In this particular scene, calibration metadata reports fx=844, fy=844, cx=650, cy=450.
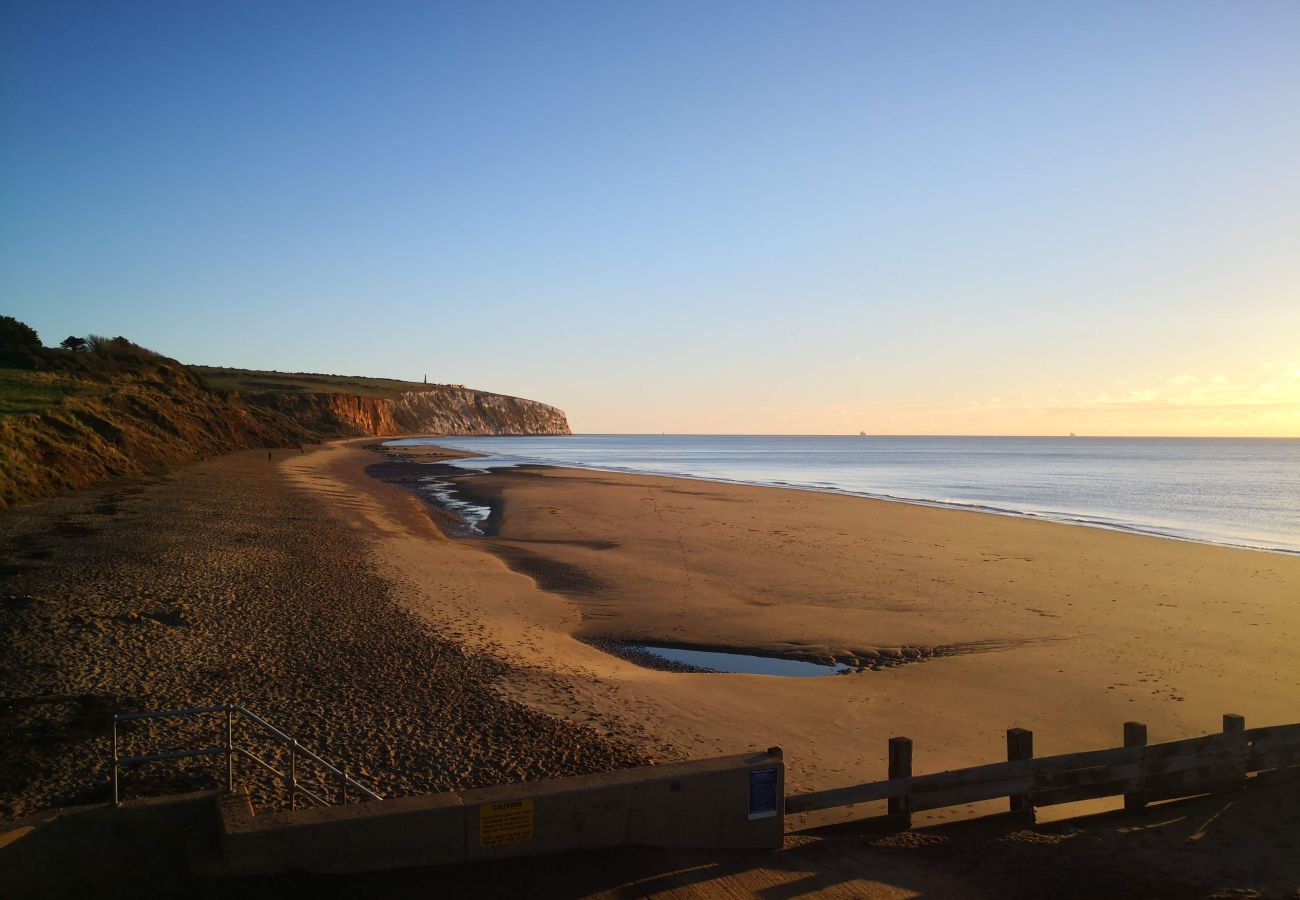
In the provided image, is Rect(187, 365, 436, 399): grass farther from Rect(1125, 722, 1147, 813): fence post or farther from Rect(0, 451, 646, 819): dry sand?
Rect(1125, 722, 1147, 813): fence post

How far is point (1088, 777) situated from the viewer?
7328 mm

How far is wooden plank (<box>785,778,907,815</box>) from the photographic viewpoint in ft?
21.8

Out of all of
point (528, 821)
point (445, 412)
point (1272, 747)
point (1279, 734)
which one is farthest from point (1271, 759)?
point (445, 412)

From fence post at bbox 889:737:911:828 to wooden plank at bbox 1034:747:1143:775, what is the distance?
1.22 m

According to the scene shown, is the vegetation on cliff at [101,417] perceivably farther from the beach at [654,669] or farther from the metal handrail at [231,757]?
the metal handrail at [231,757]

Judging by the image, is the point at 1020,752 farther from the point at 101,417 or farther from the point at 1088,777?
the point at 101,417

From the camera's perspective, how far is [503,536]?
86.3 ft

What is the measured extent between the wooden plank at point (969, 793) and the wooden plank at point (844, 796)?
0.64ft

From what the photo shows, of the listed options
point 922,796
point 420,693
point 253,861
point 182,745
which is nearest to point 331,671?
point 420,693

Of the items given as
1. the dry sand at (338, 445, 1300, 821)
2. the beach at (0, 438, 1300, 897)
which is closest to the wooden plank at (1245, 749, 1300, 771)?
the beach at (0, 438, 1300, 897)

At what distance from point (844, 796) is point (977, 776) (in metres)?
1.22

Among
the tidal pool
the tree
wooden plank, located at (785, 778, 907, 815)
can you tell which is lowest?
the tidal pool

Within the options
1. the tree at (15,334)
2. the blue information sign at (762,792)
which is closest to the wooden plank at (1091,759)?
the blue information sign at (762,792)

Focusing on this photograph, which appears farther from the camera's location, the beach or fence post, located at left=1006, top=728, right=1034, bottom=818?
fence post, located at left=1006, top=728, right=1034, bottom=818
